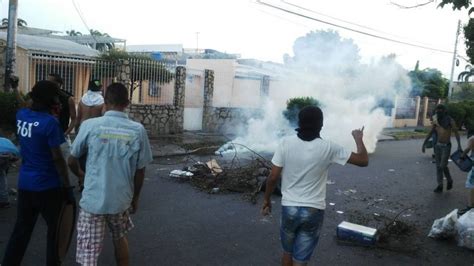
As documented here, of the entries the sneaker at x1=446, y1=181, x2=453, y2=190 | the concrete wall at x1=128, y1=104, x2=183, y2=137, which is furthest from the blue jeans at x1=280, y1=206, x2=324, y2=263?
the concrete wall at x1=128, y1=104, x2=183, y2=137

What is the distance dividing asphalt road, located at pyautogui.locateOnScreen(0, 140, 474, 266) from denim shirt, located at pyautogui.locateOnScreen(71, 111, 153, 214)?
127cm

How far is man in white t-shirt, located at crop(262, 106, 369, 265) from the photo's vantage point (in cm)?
333

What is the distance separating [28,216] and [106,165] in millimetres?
893

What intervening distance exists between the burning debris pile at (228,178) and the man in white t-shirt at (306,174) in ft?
11.3

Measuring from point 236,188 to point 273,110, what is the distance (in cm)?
1017

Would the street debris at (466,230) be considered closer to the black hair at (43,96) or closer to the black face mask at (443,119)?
the black face mask at (443,119)

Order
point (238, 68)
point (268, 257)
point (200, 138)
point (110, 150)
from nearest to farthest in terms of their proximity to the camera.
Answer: point (110, 150) → point (268, 257) → point (200, 138) → point (238, 68)

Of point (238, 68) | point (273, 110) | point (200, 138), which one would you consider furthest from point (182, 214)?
point (238, 68)

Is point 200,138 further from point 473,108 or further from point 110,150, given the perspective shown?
point 473,108

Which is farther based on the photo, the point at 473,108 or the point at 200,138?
the point at 473,108

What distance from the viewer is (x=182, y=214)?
5887mm

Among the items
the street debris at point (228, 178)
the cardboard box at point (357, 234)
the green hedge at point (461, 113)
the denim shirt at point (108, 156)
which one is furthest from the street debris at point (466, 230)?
the green hedge at point (461, 113)

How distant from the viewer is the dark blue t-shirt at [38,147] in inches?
126

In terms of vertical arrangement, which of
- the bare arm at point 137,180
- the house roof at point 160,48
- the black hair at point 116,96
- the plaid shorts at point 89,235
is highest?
the house roof at point 160,48
